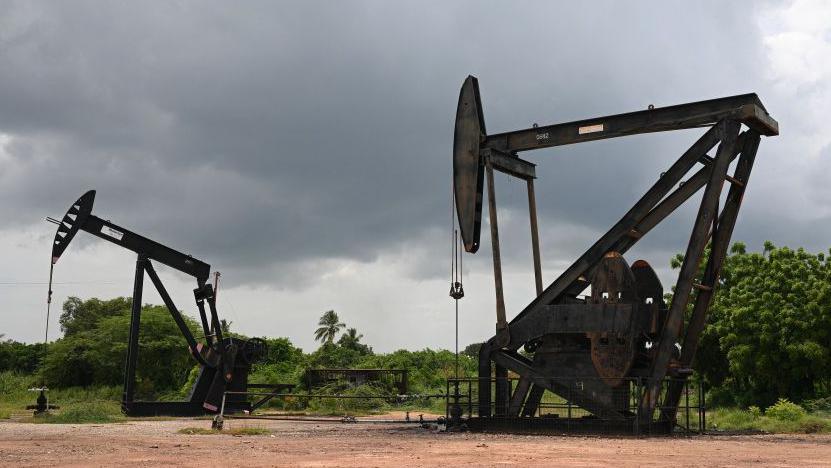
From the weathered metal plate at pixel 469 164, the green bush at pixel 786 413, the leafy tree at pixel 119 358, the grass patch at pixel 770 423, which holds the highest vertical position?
the weathered metal plate at pixel 469 164

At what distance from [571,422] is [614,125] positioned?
504cm

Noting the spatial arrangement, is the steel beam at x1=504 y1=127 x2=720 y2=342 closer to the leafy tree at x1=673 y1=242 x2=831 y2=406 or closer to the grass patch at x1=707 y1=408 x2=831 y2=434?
the grass patch at x1=707 y1=408 x2=831 y2=434

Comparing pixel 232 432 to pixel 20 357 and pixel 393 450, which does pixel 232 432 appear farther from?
pixel 20 357

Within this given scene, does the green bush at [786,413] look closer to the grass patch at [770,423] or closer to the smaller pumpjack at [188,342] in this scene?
the grass patch at [770,423]

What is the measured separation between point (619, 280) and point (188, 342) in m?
13.7

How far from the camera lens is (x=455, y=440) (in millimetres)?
13336

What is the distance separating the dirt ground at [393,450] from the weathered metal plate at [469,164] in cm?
389

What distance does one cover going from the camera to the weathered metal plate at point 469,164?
16.5 meters

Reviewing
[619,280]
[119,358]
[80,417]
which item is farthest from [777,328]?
[119,358]

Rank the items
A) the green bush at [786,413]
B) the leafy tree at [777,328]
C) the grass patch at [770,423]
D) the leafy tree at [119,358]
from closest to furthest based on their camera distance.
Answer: the grass patch at [770,423]
the green bush at [786,413]
the leafy tree at [777,328]
the leafy tree at [119,358]

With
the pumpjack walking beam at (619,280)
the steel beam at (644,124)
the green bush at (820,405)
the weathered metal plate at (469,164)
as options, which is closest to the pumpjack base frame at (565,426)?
the pumpjack walking beam at (619,280)

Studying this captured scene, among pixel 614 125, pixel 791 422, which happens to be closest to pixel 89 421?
pixel 614 125

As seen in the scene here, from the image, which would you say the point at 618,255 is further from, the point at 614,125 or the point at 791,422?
the point at 791,422

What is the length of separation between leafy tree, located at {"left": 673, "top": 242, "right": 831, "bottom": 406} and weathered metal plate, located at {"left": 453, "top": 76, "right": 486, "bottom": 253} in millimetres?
10771
